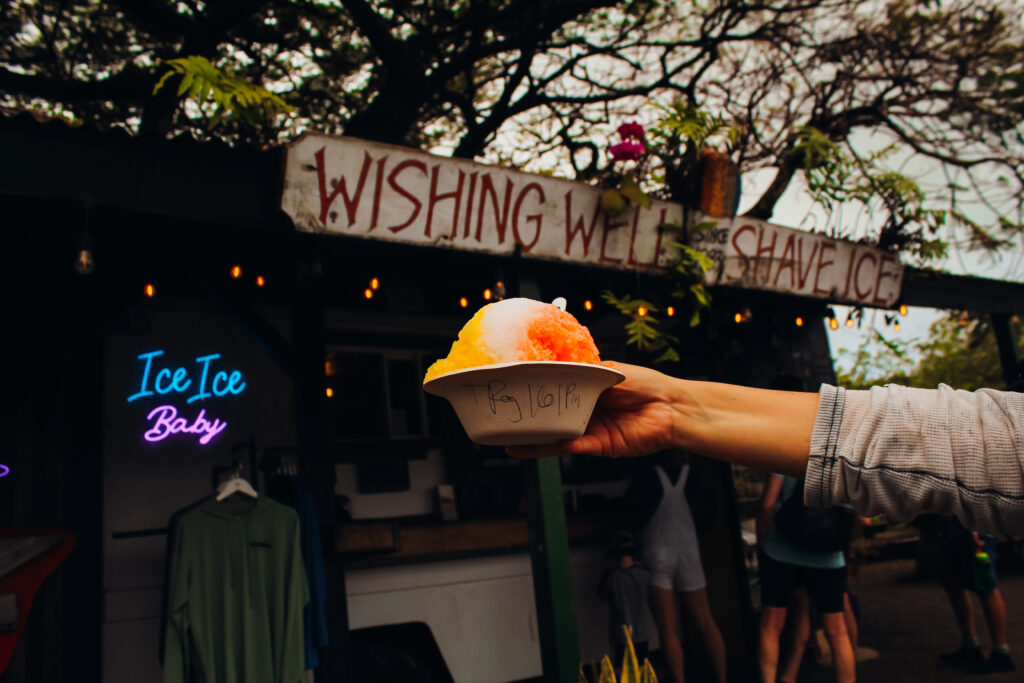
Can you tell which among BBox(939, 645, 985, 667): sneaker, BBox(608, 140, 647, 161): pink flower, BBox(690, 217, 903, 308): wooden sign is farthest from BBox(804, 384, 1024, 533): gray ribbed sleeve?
BBox(939, 645, 985, 667): sneaker

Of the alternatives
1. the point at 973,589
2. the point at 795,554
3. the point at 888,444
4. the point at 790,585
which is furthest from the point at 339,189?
the point at 973,589

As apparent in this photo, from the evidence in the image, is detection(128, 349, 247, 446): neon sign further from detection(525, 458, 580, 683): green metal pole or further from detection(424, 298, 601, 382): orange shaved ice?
detection(424, 298, 601, 382): orange shaved ice

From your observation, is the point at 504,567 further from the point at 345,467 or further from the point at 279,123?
the point at 279,123

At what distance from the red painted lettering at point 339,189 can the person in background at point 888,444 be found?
2.77 meters

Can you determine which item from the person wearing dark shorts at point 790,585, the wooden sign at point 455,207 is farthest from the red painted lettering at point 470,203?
the person wearing dark shorts at point 790,585

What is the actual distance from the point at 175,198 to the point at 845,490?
3.55m

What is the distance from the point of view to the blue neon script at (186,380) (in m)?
5.22

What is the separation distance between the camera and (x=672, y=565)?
5926 millimetres

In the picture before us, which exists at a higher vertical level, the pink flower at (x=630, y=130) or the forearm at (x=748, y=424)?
the pink flower at (x=630, y=130)

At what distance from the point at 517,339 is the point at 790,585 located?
4601mm

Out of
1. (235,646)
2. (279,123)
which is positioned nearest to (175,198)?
(235,646)

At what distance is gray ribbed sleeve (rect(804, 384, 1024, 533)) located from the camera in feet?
4.20

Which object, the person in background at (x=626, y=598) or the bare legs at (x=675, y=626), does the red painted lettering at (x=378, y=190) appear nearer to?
the person in background at (x=626, y=598)

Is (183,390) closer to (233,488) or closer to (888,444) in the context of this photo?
(233,488)
